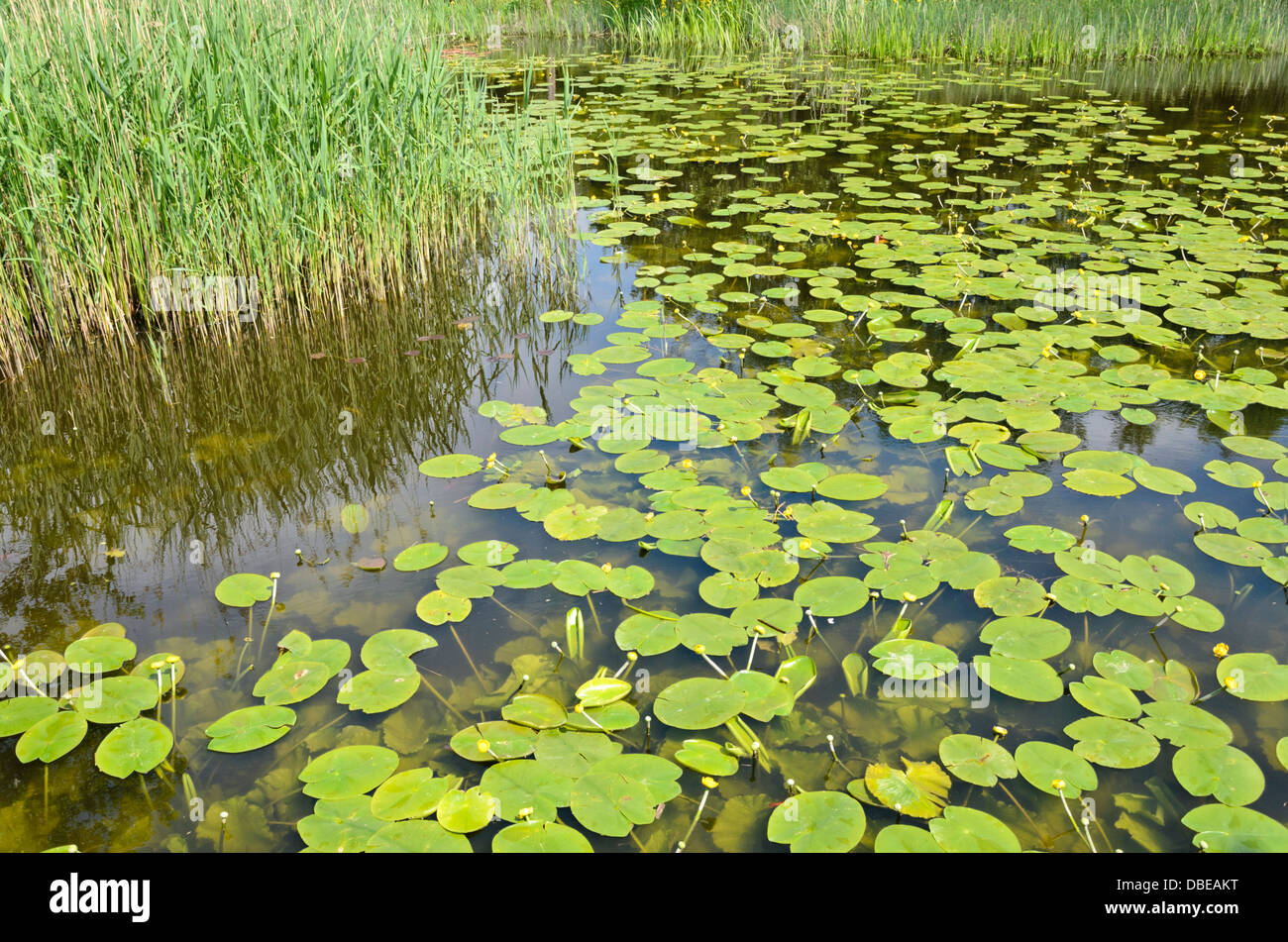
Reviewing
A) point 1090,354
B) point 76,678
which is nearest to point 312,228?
point 76,678

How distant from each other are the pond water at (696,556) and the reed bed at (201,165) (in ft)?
0.78

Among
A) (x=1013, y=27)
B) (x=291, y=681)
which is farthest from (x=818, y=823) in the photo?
(x=1013, y=27)

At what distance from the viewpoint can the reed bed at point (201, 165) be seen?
10.5ft

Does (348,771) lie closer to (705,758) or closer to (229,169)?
(705,758)

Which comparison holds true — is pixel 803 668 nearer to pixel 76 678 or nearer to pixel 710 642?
pixel 710 642

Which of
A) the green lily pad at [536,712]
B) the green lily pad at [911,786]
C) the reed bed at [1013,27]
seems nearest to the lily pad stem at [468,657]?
the green lily pad at [536,712]

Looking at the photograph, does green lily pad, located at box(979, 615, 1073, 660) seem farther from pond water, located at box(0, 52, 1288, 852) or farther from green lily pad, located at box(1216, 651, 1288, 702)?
green lily pad, located at box(1216, 651, 1288, 702)

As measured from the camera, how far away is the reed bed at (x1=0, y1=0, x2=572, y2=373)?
3.21m

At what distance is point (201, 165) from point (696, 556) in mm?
2644

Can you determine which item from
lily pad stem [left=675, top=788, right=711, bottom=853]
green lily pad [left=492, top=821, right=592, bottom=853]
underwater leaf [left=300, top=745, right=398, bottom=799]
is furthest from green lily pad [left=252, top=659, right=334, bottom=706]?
lily pad stem [left=675, top=788, right=711, bottom=853]

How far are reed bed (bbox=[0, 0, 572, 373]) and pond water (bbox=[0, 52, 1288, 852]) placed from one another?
239mm

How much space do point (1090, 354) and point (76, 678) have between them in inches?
141

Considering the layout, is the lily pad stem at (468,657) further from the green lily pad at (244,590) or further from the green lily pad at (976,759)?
the green lily pad at (976,759)
